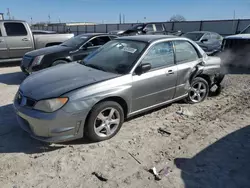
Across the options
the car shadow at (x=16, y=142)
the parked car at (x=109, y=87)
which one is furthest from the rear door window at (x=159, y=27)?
the car shadow at (x=16, y=142)

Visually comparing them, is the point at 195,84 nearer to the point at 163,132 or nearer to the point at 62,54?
the point at 163,132

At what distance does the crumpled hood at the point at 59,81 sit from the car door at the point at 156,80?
529 mm

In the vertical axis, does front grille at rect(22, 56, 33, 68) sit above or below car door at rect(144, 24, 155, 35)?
below

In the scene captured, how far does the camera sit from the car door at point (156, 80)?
3.83 m

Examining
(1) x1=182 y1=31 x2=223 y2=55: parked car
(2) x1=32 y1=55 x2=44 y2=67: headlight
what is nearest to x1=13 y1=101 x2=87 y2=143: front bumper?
(2) x1=32 y1=55 x2=44 y2=67: headlight

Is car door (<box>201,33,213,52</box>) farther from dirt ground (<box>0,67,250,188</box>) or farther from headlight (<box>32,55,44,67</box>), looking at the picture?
headlight (<box>32,55,44,67</box>)

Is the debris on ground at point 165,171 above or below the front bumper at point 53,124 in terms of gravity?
below

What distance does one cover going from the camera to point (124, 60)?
3967 mm

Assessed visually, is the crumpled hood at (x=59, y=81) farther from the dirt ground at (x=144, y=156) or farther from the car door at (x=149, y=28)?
the car door at (x=149, y=28)

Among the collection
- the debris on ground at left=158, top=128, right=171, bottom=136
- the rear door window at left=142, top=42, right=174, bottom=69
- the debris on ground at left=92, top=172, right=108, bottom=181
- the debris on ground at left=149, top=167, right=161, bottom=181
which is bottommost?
the debris on ground at left=92, top=172, right=108, bottom=181

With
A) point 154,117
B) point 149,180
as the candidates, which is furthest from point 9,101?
point 149,180

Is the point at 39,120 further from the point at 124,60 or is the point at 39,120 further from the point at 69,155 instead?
the point at 124,60

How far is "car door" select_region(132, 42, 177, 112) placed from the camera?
12.6 ft

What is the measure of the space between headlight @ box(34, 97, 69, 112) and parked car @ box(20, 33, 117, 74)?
12.9 feet
